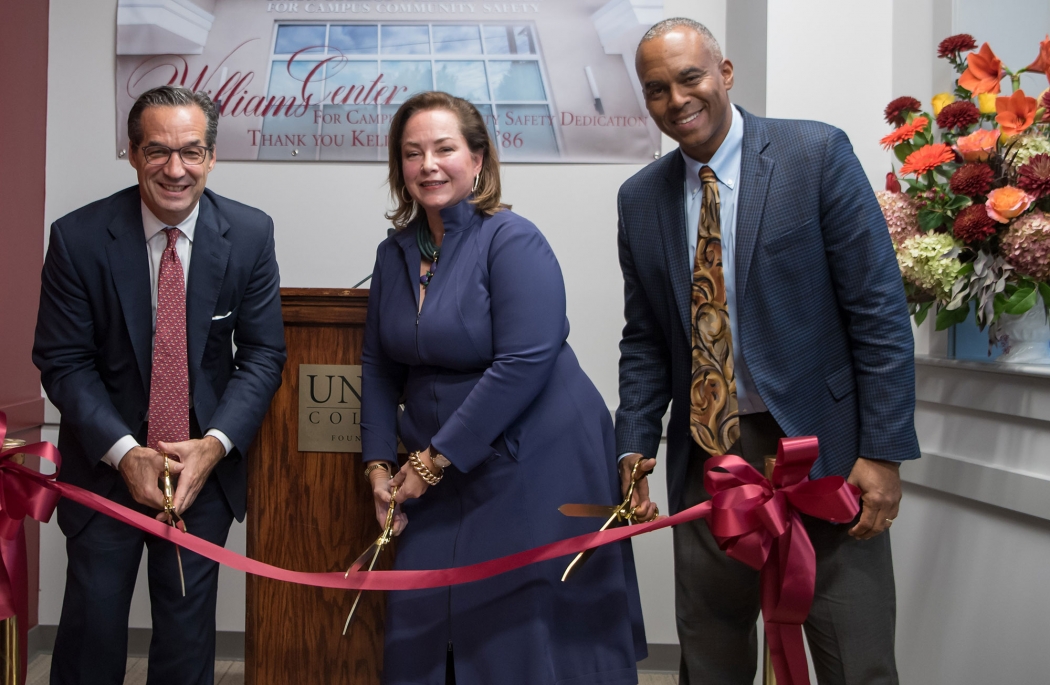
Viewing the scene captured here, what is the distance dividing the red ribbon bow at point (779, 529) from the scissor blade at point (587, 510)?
30 cm

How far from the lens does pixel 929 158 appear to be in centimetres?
217

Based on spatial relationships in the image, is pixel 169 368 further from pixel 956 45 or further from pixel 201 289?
pixel 956 45

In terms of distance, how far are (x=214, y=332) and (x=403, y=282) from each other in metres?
0.51

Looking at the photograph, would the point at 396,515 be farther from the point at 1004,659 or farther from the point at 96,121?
the point at 96,121

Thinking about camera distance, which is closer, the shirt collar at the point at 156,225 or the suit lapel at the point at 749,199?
the suit lapel at the point at 749,199

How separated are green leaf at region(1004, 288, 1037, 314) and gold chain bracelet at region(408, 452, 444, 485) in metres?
1.42

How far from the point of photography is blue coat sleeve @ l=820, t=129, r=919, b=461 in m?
1.61

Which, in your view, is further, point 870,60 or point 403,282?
point 870,60

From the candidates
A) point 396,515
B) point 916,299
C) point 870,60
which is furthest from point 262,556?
point 870,60

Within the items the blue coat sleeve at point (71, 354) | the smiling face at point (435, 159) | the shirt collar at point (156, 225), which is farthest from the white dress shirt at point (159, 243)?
the smiling face at point (435, 159)

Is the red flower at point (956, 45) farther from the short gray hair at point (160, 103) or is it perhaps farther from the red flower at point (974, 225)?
the short gray hair at point (160, 103)

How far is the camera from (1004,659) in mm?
2125

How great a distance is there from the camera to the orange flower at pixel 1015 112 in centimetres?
199

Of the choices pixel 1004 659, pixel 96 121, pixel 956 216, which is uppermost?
pixel 96 121
